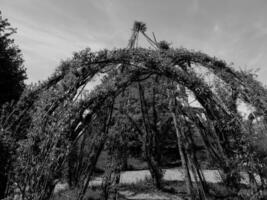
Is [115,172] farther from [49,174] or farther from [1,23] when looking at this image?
[1,23]

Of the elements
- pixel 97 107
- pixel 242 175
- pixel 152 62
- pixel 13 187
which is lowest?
pixel 13 187

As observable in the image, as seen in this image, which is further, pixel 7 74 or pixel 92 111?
pixel 7 74

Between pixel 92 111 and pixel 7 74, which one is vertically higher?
pixel 7 74

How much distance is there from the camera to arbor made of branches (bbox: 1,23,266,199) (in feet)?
7.49

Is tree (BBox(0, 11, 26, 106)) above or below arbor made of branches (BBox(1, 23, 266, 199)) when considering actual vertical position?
above

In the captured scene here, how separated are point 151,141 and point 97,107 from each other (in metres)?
3.36

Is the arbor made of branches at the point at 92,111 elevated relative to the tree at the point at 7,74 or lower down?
lower down

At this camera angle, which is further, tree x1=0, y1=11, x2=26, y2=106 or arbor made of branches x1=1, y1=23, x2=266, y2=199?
tree x1=0, y1=11, x2=26, y2=106

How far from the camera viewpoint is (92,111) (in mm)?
2801

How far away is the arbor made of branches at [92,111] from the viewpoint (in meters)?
2.28

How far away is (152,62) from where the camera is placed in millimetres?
2941

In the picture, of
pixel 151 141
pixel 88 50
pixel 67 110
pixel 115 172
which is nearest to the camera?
pixel 67 110

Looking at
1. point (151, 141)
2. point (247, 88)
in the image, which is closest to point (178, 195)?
point (151, 141)

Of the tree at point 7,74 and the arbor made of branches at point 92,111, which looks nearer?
the arbor made of branches at point 92,111
